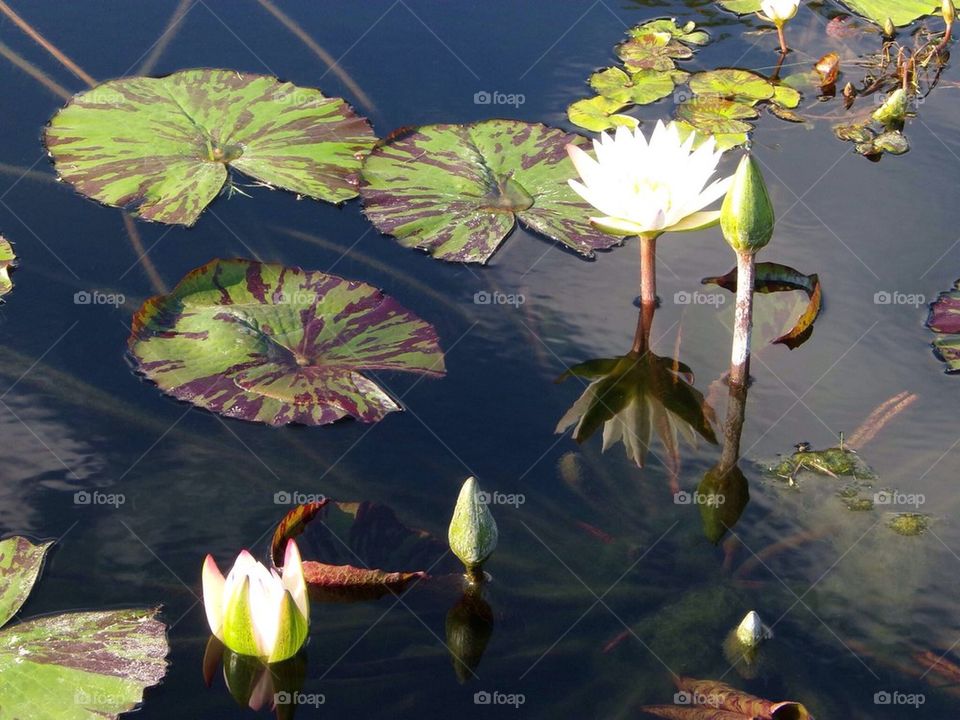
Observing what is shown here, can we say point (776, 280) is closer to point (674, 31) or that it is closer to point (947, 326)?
point (947, 326)

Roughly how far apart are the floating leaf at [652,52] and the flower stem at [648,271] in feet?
6.08

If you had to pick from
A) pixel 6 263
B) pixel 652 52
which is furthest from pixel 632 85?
pixel 6 263

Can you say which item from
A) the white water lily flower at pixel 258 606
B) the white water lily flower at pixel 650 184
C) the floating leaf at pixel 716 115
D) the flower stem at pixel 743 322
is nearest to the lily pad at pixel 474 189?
the white water lily flower at pixel 650 184

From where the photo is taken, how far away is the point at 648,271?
160 inches

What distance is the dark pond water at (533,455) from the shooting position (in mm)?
2916

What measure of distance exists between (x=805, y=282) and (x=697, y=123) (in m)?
1.32

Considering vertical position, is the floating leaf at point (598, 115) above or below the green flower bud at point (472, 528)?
above

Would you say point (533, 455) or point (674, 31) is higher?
point (674, 31)

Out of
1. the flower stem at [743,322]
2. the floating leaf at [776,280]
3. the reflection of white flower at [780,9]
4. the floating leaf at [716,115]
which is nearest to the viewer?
the flower stem at [743,322]

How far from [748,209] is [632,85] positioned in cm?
216

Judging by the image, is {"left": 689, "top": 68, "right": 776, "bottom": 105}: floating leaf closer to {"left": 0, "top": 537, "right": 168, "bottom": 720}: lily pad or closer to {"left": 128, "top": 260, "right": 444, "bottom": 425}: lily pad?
{"left": 128, "top": 260, "right": 444, "bottom": 425}: lily pad

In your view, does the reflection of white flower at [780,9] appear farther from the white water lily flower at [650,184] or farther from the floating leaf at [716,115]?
the white water lily flower at [650,184]

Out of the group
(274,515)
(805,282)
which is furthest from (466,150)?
(274,515)

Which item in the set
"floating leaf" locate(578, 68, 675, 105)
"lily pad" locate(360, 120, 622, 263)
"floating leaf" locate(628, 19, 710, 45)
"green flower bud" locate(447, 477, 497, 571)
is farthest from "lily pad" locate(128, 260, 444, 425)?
"floating leaf" locate(628, 19, 710, 45)
